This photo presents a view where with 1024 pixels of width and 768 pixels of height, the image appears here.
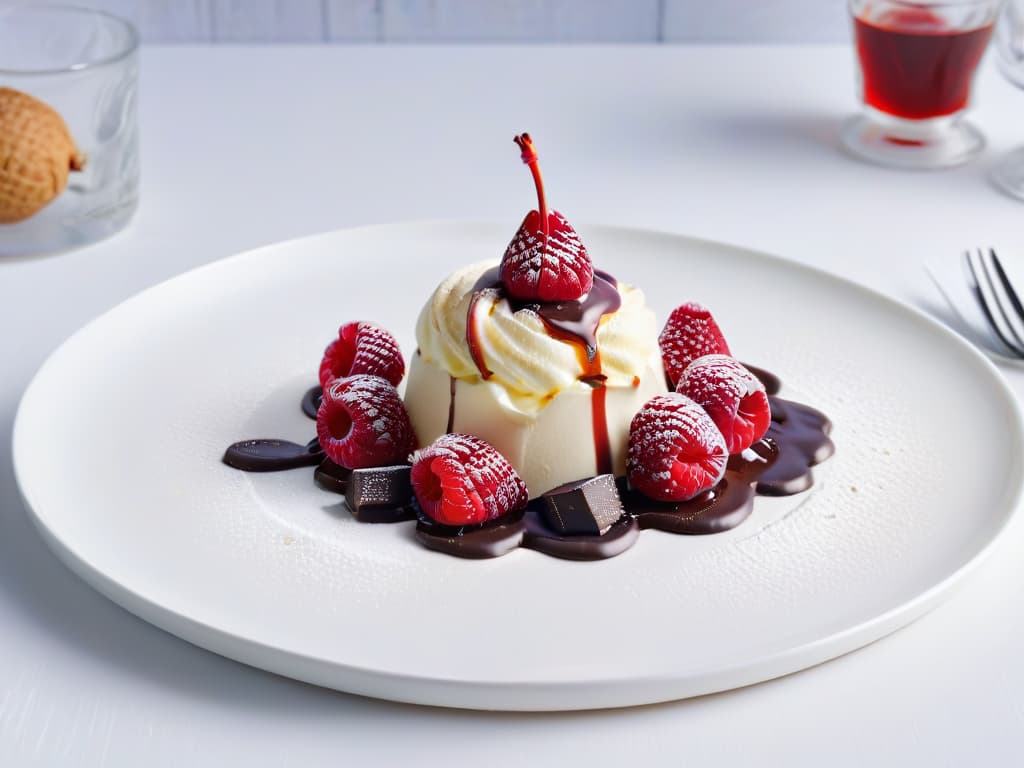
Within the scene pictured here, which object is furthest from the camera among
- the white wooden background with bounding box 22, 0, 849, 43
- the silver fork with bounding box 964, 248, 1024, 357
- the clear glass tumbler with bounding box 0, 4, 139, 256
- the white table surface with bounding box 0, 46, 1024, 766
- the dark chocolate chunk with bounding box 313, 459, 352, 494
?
the white wooden background with bounding box 22, 0, 849, 43

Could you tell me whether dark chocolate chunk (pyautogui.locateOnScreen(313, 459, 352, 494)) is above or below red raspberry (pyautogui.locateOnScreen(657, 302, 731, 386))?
below

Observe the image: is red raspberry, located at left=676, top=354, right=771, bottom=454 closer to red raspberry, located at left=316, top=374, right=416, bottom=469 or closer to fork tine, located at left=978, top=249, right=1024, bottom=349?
red raspberry, located at left=316, top=374, right=416, bottom=469

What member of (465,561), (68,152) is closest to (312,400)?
(465,561)

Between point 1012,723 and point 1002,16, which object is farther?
point 1002,16

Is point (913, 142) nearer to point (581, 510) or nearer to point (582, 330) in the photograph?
point (582, 330)

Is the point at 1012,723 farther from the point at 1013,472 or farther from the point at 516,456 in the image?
the point at 516,456

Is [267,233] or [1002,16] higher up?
[1002,16]

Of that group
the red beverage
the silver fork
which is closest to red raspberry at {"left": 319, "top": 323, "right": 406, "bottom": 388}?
the silver fork

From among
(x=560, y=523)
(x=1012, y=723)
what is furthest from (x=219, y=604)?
(x=1012, y=723)
